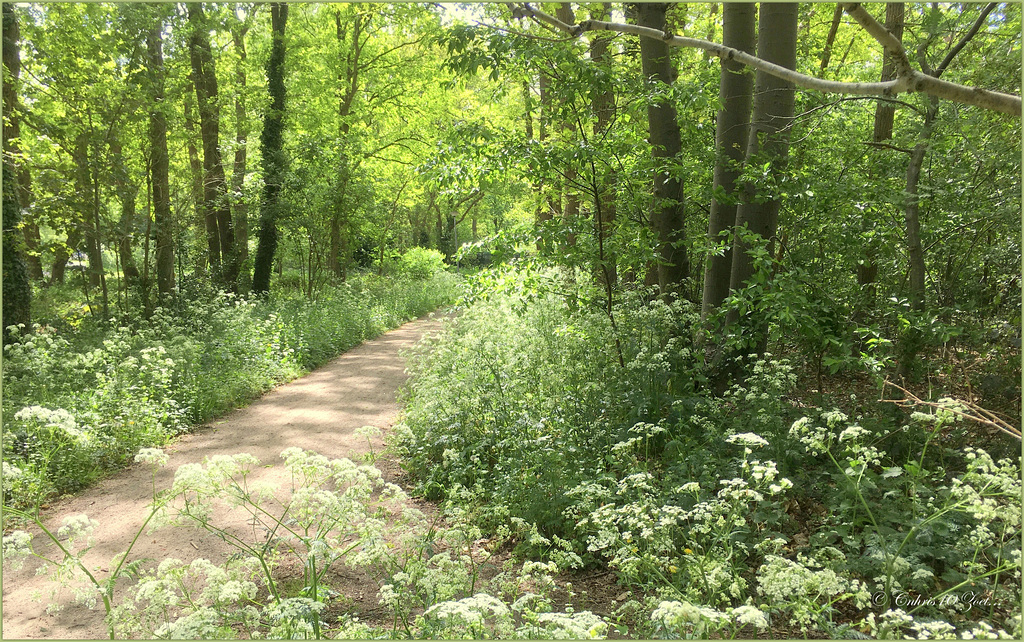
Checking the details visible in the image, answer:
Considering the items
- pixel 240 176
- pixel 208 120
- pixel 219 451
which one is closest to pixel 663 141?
pixel 219 451

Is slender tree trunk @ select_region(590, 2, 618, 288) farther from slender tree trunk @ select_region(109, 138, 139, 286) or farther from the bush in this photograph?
the bush

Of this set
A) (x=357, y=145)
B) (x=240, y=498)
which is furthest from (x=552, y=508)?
(x=357, y=145)

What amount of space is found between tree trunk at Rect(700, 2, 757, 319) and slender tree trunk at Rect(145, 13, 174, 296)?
10133 mm

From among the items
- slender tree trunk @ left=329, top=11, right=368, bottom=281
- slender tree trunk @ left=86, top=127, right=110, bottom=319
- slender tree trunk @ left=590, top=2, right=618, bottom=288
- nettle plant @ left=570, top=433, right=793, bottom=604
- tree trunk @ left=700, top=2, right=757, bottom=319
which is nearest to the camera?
nettle plant @ left=570, top=433, right=793, bottom=604

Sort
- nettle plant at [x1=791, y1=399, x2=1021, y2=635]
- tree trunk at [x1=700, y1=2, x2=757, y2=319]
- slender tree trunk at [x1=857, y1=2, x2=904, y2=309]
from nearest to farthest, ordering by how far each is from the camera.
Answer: nettle plant at [x1=791, y1=399, x2=1021, y2=635] < slender tree trunk at [x1=857, y1=2, x2=904, y2=309] < tree trunk at [x1=700, y1=2, x2=757, y2=319]

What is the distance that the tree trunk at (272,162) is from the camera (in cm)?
1475

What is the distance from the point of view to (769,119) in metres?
5.41

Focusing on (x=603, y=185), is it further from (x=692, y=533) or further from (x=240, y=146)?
(x=240, y=146)

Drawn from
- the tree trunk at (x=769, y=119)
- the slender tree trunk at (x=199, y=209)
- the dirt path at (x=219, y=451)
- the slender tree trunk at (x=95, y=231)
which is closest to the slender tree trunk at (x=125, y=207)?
the slender tree trunk at (x=95, y=231)

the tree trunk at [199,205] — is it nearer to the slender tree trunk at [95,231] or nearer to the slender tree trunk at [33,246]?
the slender tree trunk at [95,231]

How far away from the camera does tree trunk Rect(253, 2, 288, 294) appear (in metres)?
14.8

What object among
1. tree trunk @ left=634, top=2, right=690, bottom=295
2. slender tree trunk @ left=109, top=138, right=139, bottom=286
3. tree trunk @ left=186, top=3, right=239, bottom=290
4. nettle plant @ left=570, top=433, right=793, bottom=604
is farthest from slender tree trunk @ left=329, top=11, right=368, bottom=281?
nettle plant @ left=570, top=433, right=793, bottom=604

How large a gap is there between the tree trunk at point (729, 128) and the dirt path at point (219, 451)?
4099mm

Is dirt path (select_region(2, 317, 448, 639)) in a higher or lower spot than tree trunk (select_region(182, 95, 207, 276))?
lower
